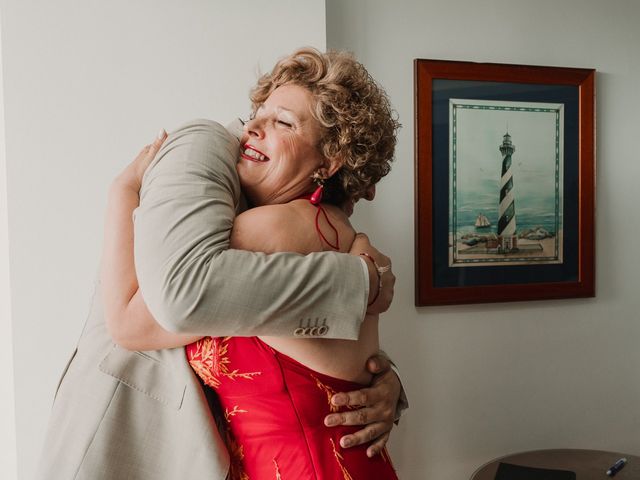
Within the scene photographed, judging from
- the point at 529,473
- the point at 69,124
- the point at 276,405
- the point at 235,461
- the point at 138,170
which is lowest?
the point at 529,473

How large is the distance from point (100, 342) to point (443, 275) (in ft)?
4.90

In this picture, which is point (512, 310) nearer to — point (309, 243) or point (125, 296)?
point (309, 243)

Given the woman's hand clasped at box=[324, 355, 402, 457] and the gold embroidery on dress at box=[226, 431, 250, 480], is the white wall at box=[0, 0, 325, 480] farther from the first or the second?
the woman's hand clasped at box=[324, 355, 402, 457]

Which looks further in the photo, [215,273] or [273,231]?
[273,231]

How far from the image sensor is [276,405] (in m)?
1.04

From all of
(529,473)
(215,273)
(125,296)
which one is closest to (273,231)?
(215,273)

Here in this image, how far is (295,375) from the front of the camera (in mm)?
1038

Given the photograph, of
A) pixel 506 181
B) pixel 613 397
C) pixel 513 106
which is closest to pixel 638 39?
pixel 513 106

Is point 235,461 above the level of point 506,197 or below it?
below

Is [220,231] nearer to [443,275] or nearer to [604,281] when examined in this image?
[443,275]

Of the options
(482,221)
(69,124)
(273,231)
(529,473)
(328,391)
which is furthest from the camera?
(482,221)

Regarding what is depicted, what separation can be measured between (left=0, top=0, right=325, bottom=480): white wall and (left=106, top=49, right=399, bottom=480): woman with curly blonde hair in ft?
2.20

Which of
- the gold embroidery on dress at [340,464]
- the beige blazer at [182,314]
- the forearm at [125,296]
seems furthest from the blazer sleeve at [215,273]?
the gold embroidery on dress at [340,464]

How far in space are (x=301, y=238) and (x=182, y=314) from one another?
0.81 ft
